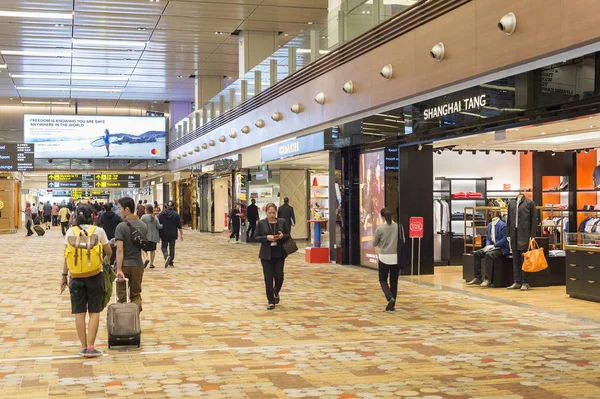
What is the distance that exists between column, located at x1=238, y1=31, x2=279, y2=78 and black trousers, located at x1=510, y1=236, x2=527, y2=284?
42.2ft

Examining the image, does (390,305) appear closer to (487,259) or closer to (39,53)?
(487,259)

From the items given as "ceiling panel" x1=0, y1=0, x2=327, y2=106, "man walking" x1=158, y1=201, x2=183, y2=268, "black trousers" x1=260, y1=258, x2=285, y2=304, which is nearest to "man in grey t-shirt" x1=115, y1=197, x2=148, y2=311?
"black trousers" x1=260, y1=258, x2=285, y2=304

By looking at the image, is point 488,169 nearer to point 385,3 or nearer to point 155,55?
point 385,3

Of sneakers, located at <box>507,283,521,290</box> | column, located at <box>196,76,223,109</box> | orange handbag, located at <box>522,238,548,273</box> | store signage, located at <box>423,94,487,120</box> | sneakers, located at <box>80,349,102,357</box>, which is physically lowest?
sneakers, located at <box>507,283,521,290</box>

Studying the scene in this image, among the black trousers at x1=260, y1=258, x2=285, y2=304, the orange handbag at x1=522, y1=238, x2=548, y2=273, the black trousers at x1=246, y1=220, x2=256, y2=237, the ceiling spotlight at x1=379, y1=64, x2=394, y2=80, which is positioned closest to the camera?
the black trousers at x1=260, y1=258, x2=285, y2=304

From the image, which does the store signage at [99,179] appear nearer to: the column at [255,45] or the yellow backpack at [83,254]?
the column at [255,45]

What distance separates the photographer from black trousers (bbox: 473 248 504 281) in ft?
45.9

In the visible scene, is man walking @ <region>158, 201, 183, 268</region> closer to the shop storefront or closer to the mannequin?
the shop storefront

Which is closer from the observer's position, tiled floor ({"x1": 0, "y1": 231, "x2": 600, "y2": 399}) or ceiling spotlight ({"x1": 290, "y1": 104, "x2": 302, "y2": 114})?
tiled floor ({"x1": 0, "y1": 231, "x2": 600, "y2": 399})

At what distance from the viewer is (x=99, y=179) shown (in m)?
43.2

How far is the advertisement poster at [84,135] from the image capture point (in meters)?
37.8

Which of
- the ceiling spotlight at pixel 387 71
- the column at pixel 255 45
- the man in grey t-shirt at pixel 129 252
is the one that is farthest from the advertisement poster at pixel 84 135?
the man in grey t-shirt at pixel 129 252

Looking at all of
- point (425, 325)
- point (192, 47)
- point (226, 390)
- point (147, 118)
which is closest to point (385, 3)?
point (425, 325)

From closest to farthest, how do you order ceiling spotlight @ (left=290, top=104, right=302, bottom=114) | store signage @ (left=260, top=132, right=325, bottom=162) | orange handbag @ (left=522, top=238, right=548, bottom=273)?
orange handbag @ (left=522, top=238, right=548, bottom=273), store signage @ (left=260, top=132, right=325, bottom=162), ceiling spotlight @ (left=290, top=104, right=302, bottom=114)
